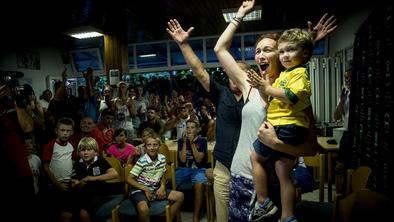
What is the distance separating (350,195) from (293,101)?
1249mm

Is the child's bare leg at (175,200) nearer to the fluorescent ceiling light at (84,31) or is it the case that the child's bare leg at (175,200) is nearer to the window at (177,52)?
the fluorescent ceiling light at (84,31)

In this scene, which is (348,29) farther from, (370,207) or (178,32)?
(178,32)

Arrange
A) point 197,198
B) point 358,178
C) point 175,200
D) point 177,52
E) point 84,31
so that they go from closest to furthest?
point 358,178
point 175,200
point 197,198
point 84,31
point 177,52

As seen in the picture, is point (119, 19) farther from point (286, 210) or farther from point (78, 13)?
point (286, 210)

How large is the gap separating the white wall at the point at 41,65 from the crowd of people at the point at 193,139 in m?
3.84

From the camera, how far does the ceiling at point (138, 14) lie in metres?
5.11

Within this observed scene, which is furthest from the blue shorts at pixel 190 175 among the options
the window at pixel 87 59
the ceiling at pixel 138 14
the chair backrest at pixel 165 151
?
the window at pixel 87 59

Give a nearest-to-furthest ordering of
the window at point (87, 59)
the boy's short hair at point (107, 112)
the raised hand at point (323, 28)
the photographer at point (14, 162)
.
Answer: the raised hand at point (323, 28)
the photographer at point (14, 162)
the boy's short hair at point (107, 112)
the window at point (87, 59)

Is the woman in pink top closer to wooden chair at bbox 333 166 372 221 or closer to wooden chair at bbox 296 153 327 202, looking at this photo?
wooden chair at bbox 296 153 327 202

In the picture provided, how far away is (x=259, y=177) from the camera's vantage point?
4.11ft

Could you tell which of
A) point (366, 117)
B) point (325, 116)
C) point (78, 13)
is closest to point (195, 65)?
point (366, 117)

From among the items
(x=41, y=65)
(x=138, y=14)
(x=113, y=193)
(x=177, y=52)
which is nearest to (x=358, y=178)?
(x=113, y=193)

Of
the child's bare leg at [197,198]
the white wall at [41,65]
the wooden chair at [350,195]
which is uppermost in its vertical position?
the white wall at [41,65]

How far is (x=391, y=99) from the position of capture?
283 centimetres
